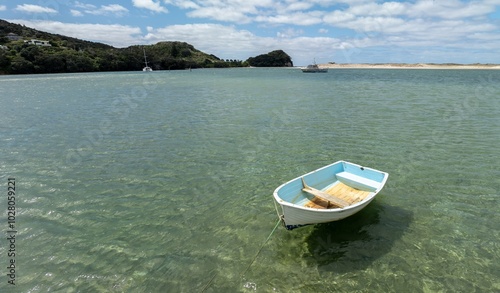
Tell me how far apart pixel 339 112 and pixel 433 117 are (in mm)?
9166

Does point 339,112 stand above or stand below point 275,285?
above

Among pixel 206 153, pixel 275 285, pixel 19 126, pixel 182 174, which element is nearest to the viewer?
pixel 275 285

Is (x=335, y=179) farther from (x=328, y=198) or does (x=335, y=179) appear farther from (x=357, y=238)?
(x=357, y=238)

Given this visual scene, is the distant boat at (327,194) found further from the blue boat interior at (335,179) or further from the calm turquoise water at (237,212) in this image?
the calm turquoise water at (237,212)

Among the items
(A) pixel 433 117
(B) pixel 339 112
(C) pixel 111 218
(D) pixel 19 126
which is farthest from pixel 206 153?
(A) pixel 433 117

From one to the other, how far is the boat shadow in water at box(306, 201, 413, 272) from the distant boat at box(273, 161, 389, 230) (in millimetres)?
874

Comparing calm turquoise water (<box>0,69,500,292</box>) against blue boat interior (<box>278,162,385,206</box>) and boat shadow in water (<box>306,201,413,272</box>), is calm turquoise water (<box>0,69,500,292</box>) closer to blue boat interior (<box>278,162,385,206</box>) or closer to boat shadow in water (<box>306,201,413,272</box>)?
boat shadow in water (<box>306,201,413,272</box>)

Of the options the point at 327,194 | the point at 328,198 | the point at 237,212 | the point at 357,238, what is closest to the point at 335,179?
the point at 327,194

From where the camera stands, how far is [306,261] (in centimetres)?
855

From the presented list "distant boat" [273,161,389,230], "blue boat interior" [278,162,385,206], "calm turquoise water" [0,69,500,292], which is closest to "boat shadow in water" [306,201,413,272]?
"calm turquoise water" [0,69,500,292]

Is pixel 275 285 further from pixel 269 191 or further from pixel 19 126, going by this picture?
pixel 19 126

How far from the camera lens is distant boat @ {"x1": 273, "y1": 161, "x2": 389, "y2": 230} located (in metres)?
8.43

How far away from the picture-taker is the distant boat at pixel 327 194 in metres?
8.43

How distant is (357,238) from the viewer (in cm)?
959
